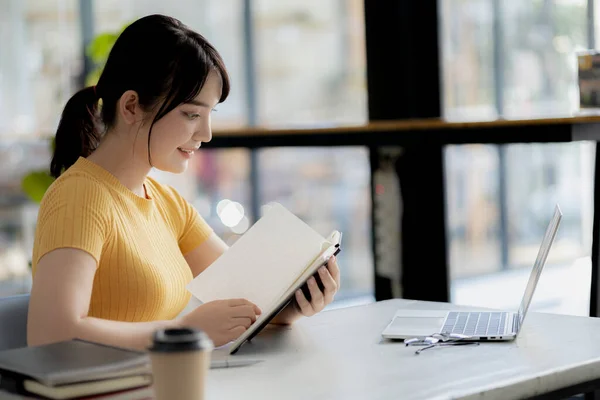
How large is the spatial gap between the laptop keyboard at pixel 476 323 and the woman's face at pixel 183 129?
60 centimetres

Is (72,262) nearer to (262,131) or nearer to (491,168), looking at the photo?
(262,131)

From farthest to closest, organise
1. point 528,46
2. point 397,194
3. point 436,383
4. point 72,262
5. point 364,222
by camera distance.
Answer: point 364,222
point 528,46
point 397,194
point 72,262
point 436,383

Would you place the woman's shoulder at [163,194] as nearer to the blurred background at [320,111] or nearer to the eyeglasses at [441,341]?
the eyeglasses at [441,341]

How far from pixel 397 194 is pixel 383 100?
0.34 meters

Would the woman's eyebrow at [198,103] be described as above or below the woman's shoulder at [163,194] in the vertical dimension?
above

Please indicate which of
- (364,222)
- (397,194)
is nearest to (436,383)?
(397,194)

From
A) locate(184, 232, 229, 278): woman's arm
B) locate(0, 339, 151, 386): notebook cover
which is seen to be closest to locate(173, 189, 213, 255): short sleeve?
locate(184, 232, 229, 278): woman's arm

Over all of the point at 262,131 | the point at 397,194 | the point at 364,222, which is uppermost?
the point at 262,131

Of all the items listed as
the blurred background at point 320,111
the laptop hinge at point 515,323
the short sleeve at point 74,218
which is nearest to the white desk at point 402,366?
the laptop hinge at point 515,323

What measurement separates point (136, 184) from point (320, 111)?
3.46 metres

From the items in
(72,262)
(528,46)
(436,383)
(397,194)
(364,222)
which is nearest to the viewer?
(436,383)

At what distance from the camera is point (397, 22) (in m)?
3.41

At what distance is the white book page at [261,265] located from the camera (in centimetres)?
182

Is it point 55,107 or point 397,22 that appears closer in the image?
→ point 397,22
